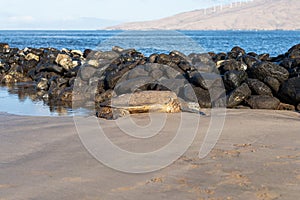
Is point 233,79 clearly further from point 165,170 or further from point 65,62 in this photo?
point 65,62

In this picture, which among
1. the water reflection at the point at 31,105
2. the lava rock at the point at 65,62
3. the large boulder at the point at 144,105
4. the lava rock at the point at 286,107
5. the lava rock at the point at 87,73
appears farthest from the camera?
the lava rock at the point at 65,62

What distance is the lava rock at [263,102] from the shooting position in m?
9.24

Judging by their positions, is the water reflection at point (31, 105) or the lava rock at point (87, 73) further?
the lava rock at point (87, 73)

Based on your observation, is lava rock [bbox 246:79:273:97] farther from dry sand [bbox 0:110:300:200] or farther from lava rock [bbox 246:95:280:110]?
dry sand [bbox 0:110:300:200]

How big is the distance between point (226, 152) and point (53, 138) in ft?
8.46

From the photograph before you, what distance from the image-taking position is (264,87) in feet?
32.4

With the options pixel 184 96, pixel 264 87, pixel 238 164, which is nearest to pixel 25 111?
pixel 184 96


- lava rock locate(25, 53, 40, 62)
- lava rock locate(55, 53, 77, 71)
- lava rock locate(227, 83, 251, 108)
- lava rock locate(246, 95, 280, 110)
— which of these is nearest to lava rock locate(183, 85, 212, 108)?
lava rock locate(227, 83, 251, 108)

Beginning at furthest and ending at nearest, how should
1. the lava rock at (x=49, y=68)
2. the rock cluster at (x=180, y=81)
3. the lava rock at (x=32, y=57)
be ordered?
the lava rock at (x=32, y=57) → the lava rock at (x=49, y=68) → the rock cluster at (x=180, y=81)

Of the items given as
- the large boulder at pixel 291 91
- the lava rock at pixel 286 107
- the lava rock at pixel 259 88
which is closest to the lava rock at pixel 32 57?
the lava rock at pixel 259 88

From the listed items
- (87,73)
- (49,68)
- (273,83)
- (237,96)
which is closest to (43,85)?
(87,73)

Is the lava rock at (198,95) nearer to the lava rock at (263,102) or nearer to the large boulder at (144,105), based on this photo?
the lava rock at (263,102)

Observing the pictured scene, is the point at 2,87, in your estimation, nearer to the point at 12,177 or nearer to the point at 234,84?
the point at 234,84

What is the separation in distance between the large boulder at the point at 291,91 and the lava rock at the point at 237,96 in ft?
2.42
